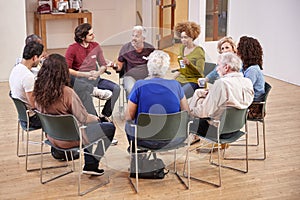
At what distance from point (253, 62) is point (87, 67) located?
1.82m

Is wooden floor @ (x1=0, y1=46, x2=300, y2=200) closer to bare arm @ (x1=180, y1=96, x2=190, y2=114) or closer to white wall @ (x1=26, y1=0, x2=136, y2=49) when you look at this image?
bare arm @ (x1=180, y1=96, x2=190, y2=114)

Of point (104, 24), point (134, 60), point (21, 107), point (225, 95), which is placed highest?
point (104, 24)

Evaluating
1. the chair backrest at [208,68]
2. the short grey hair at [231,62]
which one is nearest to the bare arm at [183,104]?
the short grey hair at [231,62]

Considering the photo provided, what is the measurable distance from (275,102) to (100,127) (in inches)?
136

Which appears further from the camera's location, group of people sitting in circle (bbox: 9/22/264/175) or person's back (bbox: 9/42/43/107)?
person's back (bbox: 9/42/43/107)

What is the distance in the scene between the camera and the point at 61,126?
412 centimetres

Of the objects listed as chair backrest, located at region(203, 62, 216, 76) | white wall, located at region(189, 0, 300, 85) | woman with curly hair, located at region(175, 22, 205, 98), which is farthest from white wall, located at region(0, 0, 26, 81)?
chair backrest, located at region(203, 62, 216, 76)

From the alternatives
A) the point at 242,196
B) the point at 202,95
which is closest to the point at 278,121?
the point at 202,95

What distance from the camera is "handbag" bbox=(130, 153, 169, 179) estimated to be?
4.65m

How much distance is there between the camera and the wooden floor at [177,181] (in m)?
4.33

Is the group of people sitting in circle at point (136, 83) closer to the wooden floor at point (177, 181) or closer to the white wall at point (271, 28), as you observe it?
the wooden floor at point (177, 181)

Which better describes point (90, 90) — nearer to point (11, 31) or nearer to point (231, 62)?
point (231, 62)

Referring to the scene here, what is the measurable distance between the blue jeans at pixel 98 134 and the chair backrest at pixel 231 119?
0.96 meters

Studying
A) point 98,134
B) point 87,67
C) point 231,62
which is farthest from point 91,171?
point 231,62
